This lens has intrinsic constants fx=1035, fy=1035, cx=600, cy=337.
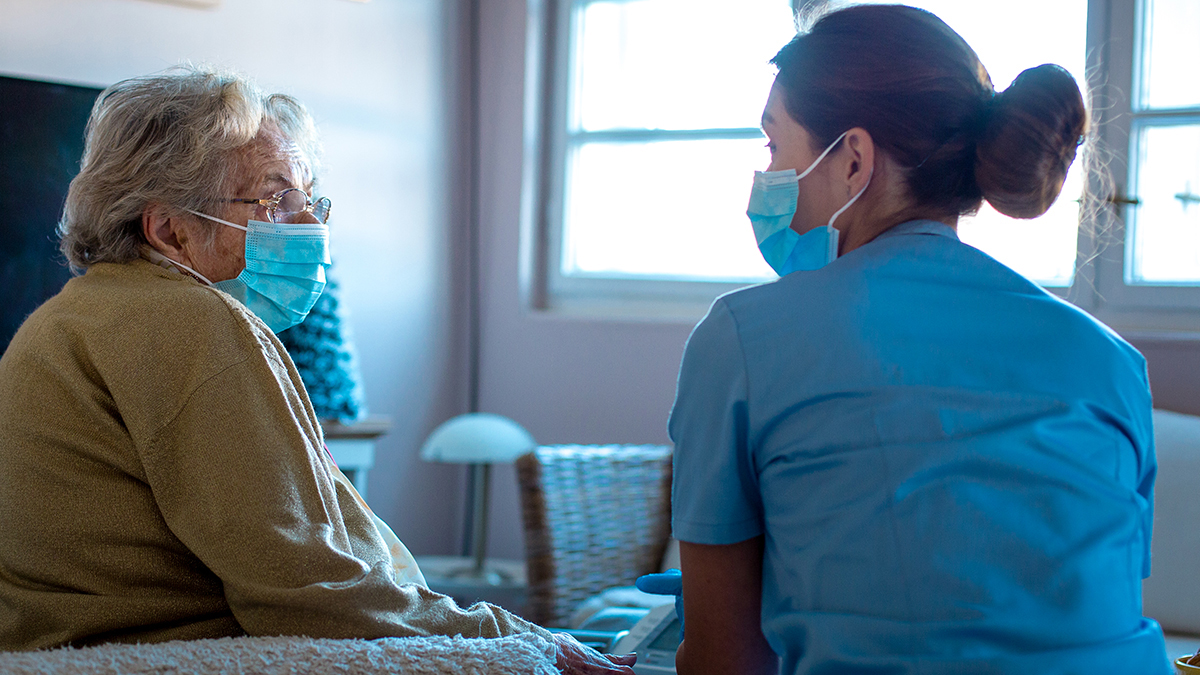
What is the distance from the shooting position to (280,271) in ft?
4.82

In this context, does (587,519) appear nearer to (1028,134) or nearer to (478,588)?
(478,588)

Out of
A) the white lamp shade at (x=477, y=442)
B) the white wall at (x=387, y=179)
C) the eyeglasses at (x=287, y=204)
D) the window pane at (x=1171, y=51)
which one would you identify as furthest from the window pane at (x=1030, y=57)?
the eyeglasses at (x=287, y=204)

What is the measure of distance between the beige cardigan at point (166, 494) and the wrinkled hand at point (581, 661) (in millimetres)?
147

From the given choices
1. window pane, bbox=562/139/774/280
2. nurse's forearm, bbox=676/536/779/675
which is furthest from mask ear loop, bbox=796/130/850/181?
window pane, bbox=562/139/774/280

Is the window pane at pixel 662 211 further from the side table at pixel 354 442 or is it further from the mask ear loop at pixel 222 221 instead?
the mask ear loop at pixel 222 221

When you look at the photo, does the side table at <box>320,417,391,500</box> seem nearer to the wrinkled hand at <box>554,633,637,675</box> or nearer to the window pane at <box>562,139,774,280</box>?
the window pane at <box>562,139,774,280</box>

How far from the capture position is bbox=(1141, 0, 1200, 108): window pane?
2.88 m

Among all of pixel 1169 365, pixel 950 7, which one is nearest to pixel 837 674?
pixel 1169 365

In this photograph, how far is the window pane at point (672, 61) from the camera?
3553mm

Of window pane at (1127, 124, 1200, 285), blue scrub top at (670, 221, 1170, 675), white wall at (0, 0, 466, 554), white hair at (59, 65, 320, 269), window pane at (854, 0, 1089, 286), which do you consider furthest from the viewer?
white wall at (0, 0, 466, 554)

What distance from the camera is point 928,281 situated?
976 mm

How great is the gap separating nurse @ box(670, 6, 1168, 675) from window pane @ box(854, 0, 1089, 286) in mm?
2042

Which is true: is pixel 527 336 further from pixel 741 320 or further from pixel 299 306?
pixel 741 320

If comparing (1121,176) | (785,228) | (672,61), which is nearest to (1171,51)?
(1121,176)
